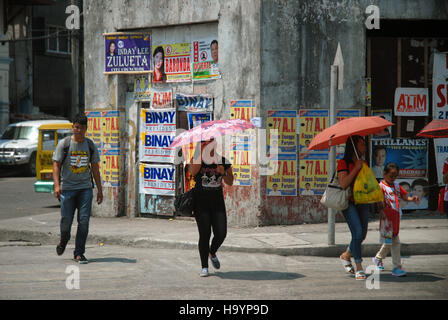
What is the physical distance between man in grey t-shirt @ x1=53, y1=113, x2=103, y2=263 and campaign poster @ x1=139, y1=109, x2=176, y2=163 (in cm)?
393

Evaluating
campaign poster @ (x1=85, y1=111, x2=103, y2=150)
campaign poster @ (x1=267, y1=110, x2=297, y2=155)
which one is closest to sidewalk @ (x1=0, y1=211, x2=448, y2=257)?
campaign poster @ (x1=267, y1=110, x2=297, y2=155)

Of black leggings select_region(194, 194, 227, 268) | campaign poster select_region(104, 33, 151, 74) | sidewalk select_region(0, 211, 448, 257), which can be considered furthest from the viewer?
campaign poster select_region(104, 33, 151, 74)

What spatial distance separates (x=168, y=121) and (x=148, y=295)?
6635 mm

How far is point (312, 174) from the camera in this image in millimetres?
12211

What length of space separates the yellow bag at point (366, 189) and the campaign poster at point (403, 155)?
527 cm

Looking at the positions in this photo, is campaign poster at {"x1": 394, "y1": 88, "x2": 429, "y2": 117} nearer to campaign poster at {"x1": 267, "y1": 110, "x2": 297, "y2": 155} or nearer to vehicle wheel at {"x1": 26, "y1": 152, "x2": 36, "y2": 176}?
campaign poster at {"x1": 267, "y1": 110, "x2": 297, "y2": 155}

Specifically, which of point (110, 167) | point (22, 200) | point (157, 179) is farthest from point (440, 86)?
point (22, 200)

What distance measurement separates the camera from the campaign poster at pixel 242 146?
1202cm

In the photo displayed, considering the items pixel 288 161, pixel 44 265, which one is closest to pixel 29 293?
pixel 44 265

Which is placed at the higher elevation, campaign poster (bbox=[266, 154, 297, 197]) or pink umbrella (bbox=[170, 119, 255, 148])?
pink umbrella (bbox=[170, 119, 255, 148])

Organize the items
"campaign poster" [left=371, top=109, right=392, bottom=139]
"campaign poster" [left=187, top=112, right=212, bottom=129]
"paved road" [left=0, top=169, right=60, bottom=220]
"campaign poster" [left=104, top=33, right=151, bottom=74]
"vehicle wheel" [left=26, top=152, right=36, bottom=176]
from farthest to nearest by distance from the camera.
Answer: "vehicle wheel" [left=26, top=152, right=36, bottom=176], "paved road" [left=0, top=169, right=60, bottom=220], "campaign poster" [left=104, top=33, right=151, bottom=74], "campaign poster" [left=371, top=109, right=392, bottom=139], "campaign poster" [left=187, top=112, right=212, bottom=129]

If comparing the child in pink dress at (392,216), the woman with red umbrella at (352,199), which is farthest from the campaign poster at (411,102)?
the woman with red umbrella at (352,199)

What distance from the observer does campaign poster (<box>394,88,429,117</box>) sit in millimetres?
12844

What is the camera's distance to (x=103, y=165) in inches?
550
